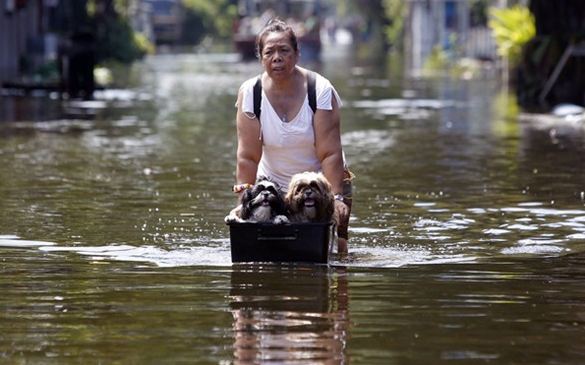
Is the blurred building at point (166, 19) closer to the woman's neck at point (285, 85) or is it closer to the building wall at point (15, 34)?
the building wall at point (15, 34)

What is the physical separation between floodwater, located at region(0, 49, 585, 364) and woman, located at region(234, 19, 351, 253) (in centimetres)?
57

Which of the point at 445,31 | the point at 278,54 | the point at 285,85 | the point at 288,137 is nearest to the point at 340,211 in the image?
the point at 288,137

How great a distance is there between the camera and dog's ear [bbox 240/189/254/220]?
9930 mm

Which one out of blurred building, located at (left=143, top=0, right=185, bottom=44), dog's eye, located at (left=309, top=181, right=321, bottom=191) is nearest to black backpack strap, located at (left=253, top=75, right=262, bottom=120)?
dog's eye, located at (left=309, top=181, right=321, bottom=191)

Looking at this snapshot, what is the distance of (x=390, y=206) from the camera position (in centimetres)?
1456

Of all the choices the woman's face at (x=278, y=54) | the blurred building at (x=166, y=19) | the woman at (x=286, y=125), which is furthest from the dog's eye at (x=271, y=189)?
the blurred building at (x=166, y=19)

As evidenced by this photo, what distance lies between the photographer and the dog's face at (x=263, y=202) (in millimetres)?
9812

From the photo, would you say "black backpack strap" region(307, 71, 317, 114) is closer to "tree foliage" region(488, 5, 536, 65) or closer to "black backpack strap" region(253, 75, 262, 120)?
"black backpack strap" region(253, 75, 262, 120)

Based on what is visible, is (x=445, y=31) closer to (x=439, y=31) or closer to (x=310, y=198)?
(x=439, y=31)

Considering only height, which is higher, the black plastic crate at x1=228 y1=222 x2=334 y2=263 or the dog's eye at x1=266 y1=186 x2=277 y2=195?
the dog's eye at x1=266 y1=186 x2=277 y2=195

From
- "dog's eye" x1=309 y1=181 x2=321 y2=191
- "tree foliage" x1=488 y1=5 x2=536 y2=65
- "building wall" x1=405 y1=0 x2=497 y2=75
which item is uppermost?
"dog's eye" x1=309 y1=181 x2=321 y2=191

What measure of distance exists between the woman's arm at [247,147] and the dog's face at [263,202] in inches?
14.8

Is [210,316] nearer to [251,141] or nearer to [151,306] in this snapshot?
[151,306]

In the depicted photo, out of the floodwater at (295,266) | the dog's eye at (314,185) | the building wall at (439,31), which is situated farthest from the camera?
the building wall at (439,31)
